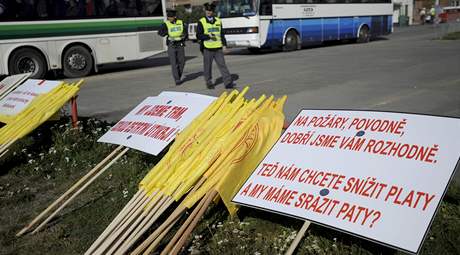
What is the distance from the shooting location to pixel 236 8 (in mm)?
19797

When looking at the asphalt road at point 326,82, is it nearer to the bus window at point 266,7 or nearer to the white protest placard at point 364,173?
the bus window at point 266,7

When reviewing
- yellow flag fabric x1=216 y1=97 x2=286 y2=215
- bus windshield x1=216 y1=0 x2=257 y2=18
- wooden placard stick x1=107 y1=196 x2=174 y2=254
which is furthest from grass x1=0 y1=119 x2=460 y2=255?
bus windshield x1=216 y1=0 x2=257 y2=18

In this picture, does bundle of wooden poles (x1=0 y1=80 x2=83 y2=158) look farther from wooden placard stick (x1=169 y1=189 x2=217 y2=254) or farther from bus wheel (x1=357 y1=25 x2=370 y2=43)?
bus wheel (x1=357 y1=25 x2=370 y2=43)

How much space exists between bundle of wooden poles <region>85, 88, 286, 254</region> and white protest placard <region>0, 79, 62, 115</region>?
2955mm

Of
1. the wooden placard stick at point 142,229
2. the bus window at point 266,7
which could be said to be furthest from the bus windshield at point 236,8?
the wooden placard stick at point 142,229

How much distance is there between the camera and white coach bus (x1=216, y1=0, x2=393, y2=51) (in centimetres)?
1958

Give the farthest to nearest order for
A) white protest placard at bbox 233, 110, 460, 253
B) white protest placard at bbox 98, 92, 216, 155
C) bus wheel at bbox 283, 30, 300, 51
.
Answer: bus wheel at bbox 283, 30, 300, 51
white protest placard at bbox 98, 92, 216, 155
white protest placard at bbox 233, 110, 460, 253

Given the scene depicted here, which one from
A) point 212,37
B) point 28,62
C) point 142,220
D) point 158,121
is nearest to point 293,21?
point 212,37

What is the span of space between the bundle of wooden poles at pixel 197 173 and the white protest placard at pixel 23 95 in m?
2.95

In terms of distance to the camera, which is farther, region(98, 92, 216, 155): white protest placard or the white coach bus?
the white coach bus

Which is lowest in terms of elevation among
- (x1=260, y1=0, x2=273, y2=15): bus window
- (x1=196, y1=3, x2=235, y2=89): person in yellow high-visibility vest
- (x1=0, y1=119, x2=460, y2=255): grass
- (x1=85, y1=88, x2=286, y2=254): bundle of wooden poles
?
(x1=0, y1=119, x2=460, y2=255): grass

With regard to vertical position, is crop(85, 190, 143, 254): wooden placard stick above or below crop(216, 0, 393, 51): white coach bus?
below

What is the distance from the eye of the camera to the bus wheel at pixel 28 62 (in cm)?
1366

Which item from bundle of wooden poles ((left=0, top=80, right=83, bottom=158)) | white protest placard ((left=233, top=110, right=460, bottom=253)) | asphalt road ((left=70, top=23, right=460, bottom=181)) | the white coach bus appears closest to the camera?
white protest placard ((left=233, top=110, right=460, bottom=253))
